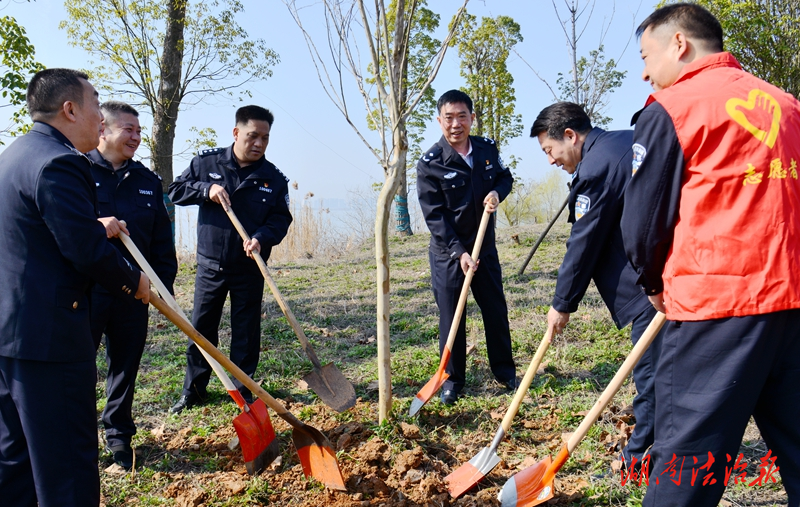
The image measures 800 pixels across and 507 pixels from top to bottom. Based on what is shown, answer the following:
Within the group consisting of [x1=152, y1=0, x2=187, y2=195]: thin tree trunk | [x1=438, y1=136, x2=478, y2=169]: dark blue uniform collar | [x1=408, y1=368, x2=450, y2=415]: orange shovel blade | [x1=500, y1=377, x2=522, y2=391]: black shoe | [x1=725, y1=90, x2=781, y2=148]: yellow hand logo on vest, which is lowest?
[x1=500, y1=377, x2=522, y2=391]: black shoe

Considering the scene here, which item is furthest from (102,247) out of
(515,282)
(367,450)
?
(515,282)

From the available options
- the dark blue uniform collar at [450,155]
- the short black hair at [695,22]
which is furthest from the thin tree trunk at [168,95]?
the short black hair at [695,22]

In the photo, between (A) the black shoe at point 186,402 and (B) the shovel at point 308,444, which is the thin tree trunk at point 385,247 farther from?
(A) the black shoe at point 186,402

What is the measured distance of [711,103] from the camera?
1.69 meters

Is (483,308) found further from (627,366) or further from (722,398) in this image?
(722,398)

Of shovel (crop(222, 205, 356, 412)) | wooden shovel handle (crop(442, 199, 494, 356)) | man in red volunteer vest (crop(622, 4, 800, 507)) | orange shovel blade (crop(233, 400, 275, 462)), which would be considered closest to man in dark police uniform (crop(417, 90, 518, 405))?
wooden shovel handle (crop(442, 199, 494, 356))

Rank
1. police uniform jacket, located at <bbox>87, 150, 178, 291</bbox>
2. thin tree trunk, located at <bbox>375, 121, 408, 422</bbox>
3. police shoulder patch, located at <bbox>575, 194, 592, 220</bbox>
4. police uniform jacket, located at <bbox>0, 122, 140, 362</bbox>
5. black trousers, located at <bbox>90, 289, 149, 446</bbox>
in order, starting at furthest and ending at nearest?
police uniform jacket, located at <bbox>87, 150, 178, 291</bbox>
black trousers, located at <bbox>90, 289, 149, 446</bbox>
thin tree trunk, located at <bbox>375, 121, 408, 422</bbox>
police shoulder patch, located at <bbox>575, 194, 592, 220</bbox>
police uniform jacket, located at <bbox>0, 122, 140, 362</bbox>

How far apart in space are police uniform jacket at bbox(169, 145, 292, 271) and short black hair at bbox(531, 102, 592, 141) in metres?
2.19

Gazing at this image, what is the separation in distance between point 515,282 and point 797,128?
6.13m

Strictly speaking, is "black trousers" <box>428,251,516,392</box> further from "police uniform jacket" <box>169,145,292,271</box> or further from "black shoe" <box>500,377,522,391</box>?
"police uniform jacket" <box>169,145,292,271</box>

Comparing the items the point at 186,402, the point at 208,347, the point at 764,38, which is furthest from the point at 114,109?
the point at 764,38

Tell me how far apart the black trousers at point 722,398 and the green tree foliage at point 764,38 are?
10.7 meters

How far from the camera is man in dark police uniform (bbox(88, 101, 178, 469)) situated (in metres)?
3.39

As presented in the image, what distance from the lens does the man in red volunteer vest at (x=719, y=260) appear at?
5.44 feet
